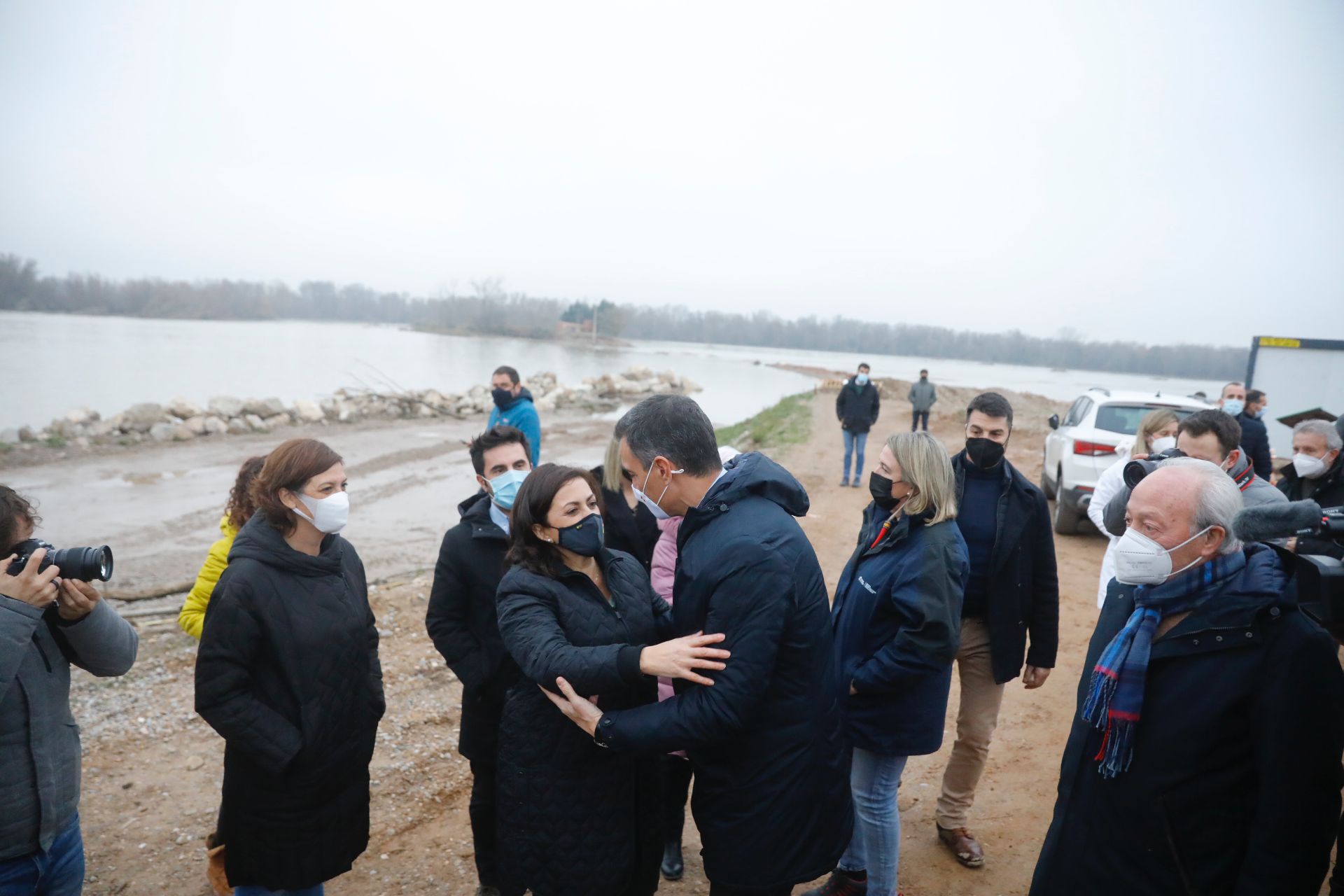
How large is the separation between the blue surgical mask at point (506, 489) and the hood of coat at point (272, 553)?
2.27 feet

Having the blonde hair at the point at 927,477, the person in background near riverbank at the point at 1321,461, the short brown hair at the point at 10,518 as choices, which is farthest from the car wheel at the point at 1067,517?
the short brown hair at the point at 10,518

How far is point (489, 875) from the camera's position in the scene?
2.99 metres

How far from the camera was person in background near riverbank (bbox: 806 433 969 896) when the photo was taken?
258 centimetres

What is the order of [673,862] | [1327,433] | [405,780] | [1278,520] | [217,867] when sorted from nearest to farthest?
1. [1278,520]
2. [217,867]
3. [673,862]
4. [405,780]
5. [1327,433]

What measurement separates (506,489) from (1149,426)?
372 cm

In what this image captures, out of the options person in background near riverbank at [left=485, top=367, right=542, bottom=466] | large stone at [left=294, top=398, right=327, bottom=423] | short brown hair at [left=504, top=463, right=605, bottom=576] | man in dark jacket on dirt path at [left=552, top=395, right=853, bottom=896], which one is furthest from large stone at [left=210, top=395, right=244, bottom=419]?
man in dark jacket on dirt path at [left=552, top=395, right=853, bottom=896]

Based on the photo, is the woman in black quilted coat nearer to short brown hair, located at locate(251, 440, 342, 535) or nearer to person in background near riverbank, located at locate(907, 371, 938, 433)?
short brown hair, located at locate(251, 440, 342, 535)

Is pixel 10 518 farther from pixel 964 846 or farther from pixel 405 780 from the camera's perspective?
pixel 964 846

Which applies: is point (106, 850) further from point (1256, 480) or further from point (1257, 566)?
point (1256, 480)

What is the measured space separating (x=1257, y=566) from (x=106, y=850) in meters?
4.55

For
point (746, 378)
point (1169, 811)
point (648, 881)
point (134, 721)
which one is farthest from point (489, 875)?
point (746, 378)

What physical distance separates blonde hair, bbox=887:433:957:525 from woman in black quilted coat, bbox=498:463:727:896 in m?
1.15

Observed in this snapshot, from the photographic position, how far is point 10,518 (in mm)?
2002

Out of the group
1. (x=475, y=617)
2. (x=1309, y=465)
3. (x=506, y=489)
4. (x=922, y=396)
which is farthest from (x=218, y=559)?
(x=922, y=396)
